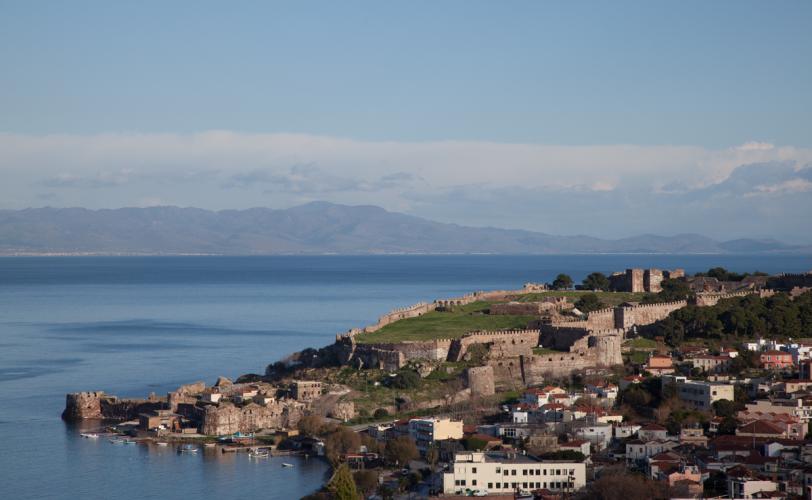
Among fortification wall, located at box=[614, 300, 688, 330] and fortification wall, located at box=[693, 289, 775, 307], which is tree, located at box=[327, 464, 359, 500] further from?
fortification wall, located at box=[693, 289, 775, 307]

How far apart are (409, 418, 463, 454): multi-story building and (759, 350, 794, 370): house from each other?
14.4 meters

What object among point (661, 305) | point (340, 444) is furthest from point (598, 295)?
point (340, 444)

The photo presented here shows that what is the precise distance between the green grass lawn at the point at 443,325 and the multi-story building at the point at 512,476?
20.5 m

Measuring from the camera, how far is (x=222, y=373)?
72.4 metres

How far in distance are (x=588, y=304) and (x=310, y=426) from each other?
1998 cm

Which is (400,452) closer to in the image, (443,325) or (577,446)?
(577,446)

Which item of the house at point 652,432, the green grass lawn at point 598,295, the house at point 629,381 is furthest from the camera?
the green grass lawn at point 598,295

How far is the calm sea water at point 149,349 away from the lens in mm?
46500

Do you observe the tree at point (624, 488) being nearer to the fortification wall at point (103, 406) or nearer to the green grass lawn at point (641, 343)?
the green grass lawn at point (641, 343)

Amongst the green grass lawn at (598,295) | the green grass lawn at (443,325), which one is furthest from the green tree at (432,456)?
the green grass lawn at (598,295)

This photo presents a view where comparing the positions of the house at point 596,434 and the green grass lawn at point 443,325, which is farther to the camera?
the green grass lawn at point 443,325

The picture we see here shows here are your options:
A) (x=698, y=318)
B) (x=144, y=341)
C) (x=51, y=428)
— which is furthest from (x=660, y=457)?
(x=144, y=341)

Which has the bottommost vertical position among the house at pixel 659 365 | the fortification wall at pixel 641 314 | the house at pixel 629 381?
the house at pixel 629 381

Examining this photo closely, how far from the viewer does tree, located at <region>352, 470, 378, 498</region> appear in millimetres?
42412
